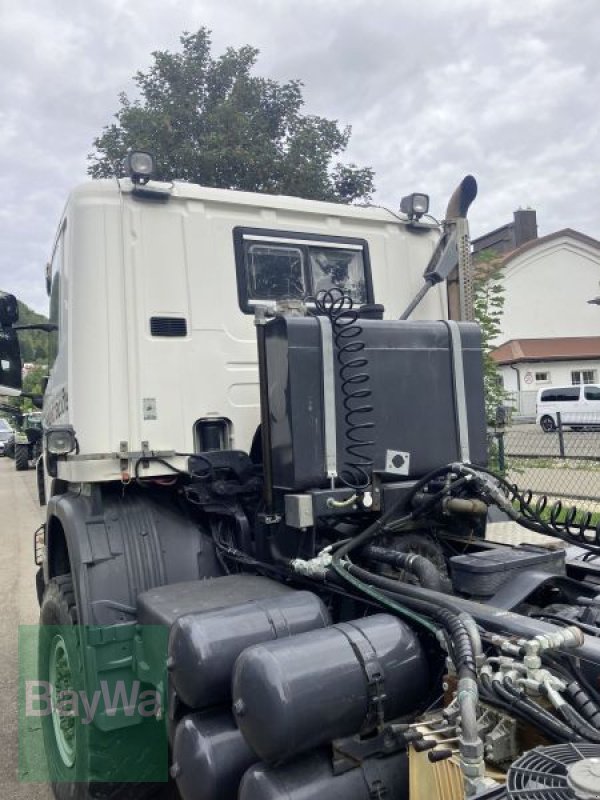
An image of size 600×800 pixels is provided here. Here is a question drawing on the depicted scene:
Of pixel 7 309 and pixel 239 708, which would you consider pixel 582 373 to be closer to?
pixel 7 309

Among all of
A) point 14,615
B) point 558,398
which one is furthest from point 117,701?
point 558,398

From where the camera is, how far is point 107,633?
9.45 ft

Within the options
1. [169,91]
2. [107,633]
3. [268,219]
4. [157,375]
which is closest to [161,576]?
[107,633]

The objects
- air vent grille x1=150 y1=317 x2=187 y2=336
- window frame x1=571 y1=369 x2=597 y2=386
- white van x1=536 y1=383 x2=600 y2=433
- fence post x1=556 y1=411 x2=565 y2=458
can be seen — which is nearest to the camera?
air vent grille x1=150 y1=317 x2=187 y2=336

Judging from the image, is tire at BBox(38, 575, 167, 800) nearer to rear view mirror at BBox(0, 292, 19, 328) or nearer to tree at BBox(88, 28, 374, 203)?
rear view mirror at BBox(0, 292, 19, 328)

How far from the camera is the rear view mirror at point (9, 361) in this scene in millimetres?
4211

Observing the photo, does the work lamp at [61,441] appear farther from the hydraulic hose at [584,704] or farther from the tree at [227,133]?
the tree at [227,133]

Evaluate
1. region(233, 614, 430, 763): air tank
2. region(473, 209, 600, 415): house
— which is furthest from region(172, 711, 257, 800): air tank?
region(473, 209, 600, 415): house

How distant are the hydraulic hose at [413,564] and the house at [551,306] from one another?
113 ft

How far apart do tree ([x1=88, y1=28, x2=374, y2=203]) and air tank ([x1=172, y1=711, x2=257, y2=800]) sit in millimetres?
14416

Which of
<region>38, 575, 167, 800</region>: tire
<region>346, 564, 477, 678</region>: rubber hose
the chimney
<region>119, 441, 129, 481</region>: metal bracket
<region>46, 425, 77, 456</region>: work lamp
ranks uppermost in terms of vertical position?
the chimney

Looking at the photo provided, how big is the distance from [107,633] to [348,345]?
1553 mm

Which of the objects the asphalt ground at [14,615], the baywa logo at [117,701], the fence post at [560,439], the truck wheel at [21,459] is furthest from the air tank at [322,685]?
the truck wheel at [21,459]

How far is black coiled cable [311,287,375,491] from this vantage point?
2.83 m
